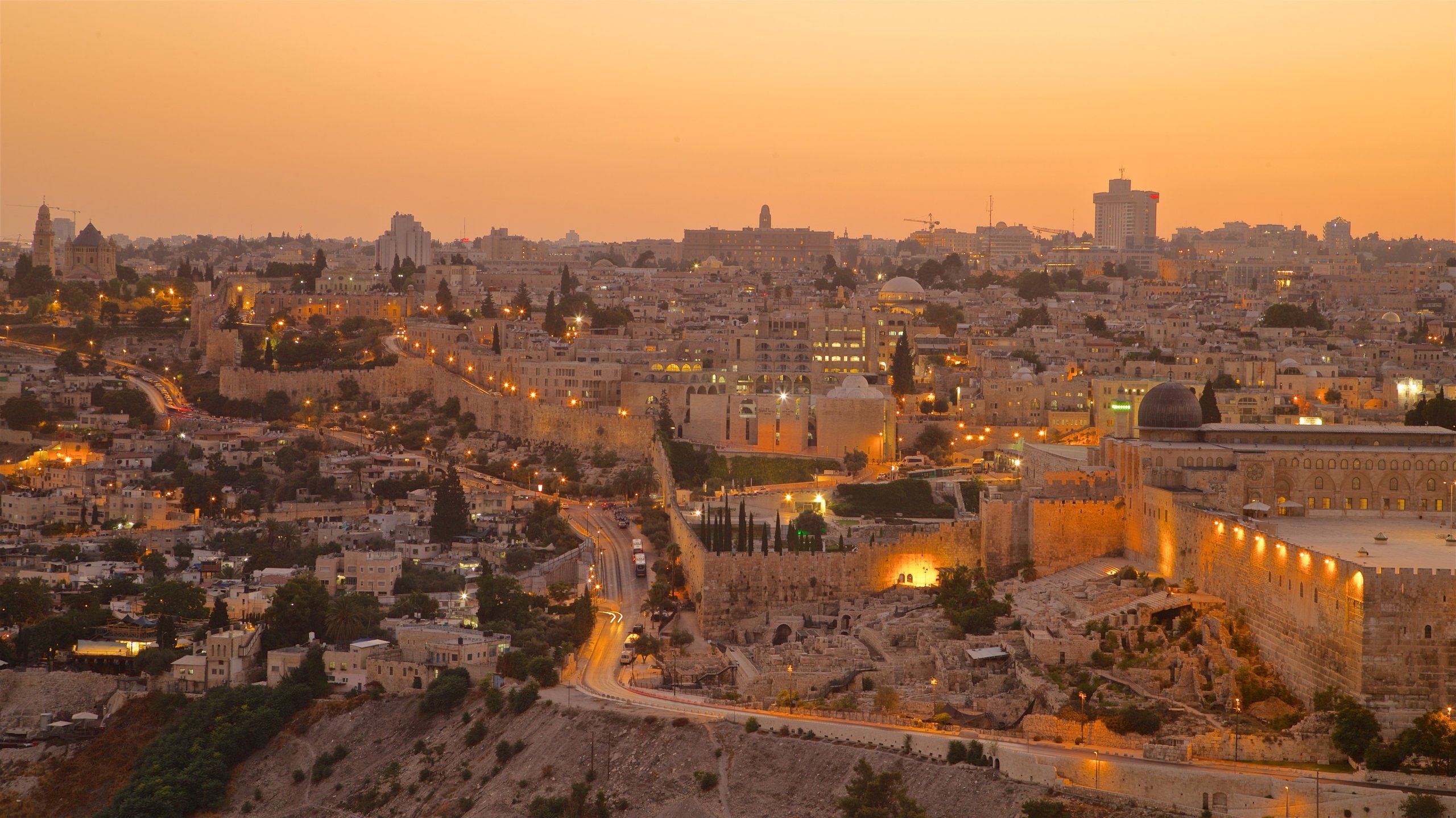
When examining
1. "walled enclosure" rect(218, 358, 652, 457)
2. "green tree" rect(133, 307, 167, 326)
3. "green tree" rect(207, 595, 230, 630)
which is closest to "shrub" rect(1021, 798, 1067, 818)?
"green tree" rect(207, 595, 230, 630)

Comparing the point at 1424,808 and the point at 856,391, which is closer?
the point at 1424,808

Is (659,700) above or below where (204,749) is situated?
above

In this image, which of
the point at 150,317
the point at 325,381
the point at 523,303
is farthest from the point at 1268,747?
the point at 150,317

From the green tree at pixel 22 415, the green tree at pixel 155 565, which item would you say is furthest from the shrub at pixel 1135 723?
the green tree at pixel 22 415

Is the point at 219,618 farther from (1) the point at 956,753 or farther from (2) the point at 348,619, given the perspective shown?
(1) the point at 956,753

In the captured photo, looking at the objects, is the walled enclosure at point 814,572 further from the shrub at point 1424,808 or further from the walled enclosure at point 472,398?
the walled enclosure at point 472,398

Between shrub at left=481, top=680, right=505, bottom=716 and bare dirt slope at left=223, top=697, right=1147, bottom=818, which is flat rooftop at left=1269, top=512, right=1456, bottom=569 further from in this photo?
shrub at left=481, top=680, right=505, bottom=716

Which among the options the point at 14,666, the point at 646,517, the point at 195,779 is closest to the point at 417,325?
Result: the point at 646,517
